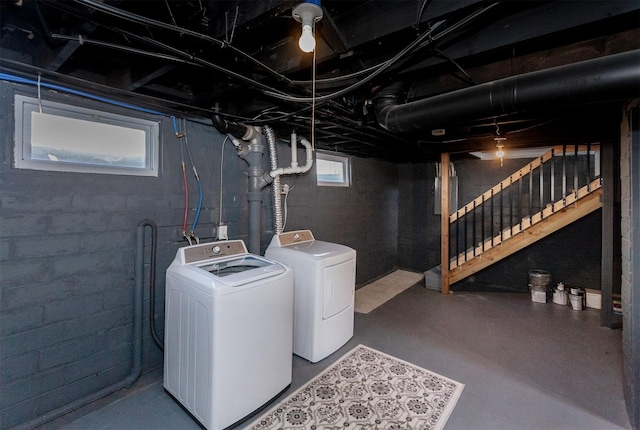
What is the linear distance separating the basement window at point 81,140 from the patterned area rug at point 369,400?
196 centimetres

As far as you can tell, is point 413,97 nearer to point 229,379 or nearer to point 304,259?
point 304,259

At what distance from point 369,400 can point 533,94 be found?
2.11 m

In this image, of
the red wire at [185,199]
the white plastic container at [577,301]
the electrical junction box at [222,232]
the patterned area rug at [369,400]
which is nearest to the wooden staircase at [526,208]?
the white plastic container at [577,301]

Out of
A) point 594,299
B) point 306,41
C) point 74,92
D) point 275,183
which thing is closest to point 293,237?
point 275,183

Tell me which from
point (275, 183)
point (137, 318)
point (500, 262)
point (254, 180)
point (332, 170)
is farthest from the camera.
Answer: point (500, 262)

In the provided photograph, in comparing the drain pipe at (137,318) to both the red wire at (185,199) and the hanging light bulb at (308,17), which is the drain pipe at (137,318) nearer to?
the red wire at (185,199)

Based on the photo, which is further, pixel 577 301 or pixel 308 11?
pixel 577 301

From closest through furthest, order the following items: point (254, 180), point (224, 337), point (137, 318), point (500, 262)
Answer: point (224, 337) < point (137, 318) < point (254, 180) < point (500, 262)

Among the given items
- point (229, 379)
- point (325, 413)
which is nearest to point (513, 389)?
point (325, 413)

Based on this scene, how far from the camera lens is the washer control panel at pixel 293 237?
288 cm

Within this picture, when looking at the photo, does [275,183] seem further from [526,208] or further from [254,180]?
[526,208]

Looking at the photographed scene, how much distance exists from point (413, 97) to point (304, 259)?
1.59 metres

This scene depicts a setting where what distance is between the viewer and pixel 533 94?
4.90 ft

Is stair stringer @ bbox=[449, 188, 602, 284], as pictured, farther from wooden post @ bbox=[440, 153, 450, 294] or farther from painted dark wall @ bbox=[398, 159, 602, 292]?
painted dark wall @ bbox=[398, 159, 602, 292]
